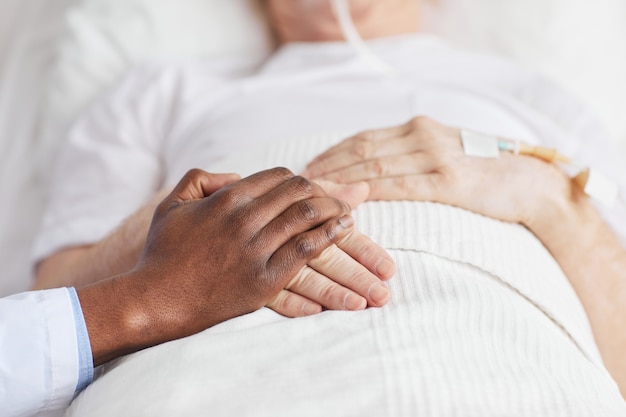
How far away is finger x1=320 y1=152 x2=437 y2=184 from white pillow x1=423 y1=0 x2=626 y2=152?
0.68 metres

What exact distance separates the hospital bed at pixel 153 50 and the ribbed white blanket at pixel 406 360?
73 centimetres

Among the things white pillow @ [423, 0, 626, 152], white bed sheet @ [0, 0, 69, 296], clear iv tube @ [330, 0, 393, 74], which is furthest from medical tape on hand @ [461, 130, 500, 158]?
white bed sheet @ [0, 0, 69, 296]

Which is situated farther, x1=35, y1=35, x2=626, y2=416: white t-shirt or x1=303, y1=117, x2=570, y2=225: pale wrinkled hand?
x1=303, y1=117, x2=570, y2=225: pale wrinkled hand

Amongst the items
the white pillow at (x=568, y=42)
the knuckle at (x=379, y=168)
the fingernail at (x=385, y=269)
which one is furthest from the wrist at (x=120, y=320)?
the white pillow at (x=568, y=42)

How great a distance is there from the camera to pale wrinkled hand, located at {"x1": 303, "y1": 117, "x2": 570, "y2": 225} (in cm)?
93

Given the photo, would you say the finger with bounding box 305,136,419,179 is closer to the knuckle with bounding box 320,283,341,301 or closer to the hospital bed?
the knuckle with bounding box 320,283,341,301

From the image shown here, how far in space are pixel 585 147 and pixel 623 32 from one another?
52 centimetres

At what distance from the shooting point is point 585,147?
1208 mm

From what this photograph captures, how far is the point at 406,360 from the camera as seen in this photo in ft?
2.24

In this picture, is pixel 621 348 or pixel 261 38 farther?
pixel 261 38

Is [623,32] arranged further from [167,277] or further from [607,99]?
[167,277]

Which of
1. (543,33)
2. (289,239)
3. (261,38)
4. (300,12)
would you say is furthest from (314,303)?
(543,33)

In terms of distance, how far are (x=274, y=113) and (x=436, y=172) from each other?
0.32m

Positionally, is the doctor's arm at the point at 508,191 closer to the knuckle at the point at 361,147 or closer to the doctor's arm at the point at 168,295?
the knuckle at the point at 361,147
